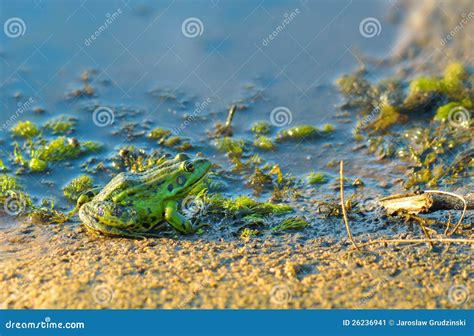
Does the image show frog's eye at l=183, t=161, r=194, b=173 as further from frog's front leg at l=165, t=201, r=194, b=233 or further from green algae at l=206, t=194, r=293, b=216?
green algae at l=206, t=194, r=293, b=216

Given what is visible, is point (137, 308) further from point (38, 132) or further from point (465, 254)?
point (38, 132)

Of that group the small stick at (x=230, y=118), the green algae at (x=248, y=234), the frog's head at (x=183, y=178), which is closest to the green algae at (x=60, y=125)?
the small stick at (x=230, y=118)

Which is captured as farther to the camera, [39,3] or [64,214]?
[39,3]

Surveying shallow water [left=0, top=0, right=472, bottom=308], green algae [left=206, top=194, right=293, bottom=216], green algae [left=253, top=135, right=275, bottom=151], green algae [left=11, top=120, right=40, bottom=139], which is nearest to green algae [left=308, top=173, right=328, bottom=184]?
shallow water [left=0, top=0, right=472, bottom=308]

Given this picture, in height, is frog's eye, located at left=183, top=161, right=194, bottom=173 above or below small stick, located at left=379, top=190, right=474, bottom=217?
above

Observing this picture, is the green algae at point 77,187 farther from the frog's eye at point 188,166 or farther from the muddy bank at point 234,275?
the frog's eye at point 188,166

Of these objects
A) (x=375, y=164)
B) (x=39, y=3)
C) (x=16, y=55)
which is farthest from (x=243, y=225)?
(x=39, y=3)

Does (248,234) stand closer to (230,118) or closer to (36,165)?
(230,118)
